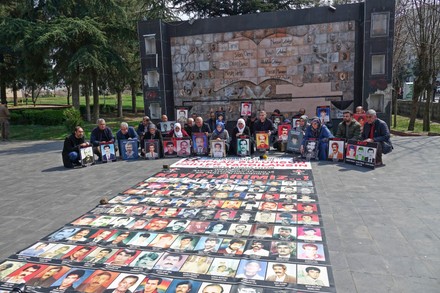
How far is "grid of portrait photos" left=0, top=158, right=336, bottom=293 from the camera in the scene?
3465mm

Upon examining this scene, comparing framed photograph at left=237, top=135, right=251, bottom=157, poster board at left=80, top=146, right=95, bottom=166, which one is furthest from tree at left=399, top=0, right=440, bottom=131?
poster board at left=80, top=146, right=95, bottom=166

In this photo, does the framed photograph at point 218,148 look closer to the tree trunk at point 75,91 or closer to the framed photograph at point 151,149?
the framed photograph at point 151,149

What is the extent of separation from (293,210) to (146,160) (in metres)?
6.06

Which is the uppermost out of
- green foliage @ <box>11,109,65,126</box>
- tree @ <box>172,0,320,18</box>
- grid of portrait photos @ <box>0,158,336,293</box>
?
tree @ <box>172,0,320,18</box>

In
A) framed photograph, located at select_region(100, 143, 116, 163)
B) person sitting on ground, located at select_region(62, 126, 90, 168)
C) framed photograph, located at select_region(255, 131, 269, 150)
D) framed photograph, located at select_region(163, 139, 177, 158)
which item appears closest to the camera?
person sitting on ground, located at select_region(62, 126, 90, 168)

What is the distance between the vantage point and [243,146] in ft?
33.5

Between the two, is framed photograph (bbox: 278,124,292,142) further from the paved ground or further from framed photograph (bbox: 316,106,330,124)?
framed photograph (bbox: 316,106,330,124)

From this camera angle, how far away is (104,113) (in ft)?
105

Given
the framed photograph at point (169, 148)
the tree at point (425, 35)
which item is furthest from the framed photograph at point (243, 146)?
the tree at point (425, 35)

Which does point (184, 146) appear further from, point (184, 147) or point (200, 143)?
point (200, 143)

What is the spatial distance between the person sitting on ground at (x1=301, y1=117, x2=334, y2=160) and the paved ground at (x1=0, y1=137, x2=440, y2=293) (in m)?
0.63

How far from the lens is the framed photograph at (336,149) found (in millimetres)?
8992

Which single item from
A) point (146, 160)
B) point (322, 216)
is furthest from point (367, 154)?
point (146, 160)

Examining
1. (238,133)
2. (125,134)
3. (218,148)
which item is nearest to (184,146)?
(218,148)
